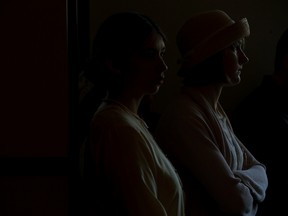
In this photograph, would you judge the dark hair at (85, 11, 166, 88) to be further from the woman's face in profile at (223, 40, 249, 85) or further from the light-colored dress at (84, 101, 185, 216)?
the woman's face in profile at (223, 40, 249, 85)

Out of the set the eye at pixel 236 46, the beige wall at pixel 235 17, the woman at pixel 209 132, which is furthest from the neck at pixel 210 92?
the beige wall at pixel 235 17

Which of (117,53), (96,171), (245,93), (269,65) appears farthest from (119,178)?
(269,65)

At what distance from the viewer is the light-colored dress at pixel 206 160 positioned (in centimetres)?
109

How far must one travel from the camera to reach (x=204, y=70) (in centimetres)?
124

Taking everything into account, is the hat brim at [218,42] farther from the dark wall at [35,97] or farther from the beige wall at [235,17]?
the beige wall at [235,17]

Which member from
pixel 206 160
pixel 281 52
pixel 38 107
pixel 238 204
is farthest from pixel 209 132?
pixel 281 52

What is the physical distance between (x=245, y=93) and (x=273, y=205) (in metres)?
0.66

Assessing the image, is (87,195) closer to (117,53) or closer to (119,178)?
(119,178)

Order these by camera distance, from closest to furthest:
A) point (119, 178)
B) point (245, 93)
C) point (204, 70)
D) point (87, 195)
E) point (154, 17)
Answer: point (119, 178) → point (87, 195) → point (204, 70) → point (154, 17) → point (245, 93)

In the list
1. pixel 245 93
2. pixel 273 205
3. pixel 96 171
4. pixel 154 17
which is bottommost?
pixel 273 205

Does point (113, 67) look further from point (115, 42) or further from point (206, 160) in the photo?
point (206, 160)

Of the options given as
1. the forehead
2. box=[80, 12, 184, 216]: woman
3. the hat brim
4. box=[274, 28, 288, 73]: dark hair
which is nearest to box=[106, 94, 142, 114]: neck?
box=[80, 12, 184, 216]: woman

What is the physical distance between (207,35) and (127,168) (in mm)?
562

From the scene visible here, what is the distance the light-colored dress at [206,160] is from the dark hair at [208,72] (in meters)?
0.04
